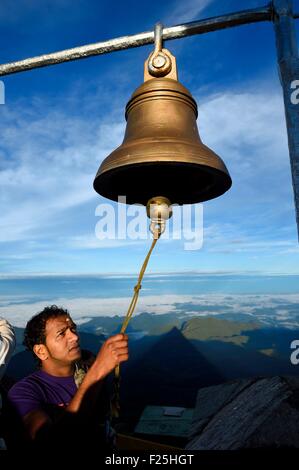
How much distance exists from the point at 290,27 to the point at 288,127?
631 mm

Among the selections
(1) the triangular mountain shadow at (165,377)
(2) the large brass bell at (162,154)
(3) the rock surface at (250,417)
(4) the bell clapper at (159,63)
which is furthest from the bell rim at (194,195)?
(1) the triangular mountain shadow at (165,377)

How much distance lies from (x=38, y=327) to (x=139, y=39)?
2192 millimetres

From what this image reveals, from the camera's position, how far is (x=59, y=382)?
248 cm

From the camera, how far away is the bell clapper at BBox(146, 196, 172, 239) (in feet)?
5.66

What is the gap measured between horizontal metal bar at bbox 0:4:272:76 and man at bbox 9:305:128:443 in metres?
1.83

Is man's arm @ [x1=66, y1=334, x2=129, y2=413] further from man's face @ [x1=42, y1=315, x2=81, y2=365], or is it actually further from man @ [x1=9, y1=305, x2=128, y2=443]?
man's face @ [x1=42, y1=315, x2=81, y2=365]

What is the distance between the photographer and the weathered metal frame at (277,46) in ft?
5.71

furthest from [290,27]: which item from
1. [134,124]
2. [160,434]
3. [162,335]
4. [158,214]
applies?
[162,335]

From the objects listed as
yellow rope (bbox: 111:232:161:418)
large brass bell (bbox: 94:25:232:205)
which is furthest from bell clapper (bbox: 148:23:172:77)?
yellow rope (bbox: 111:232:161:418)

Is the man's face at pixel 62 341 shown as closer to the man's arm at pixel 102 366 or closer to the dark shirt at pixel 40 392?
the dark shirt at pixel 40 392

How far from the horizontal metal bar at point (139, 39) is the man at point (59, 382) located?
6.00 feet

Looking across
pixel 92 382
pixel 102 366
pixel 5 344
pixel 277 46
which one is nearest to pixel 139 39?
pixel 277 46

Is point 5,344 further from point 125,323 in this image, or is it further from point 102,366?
point 125,323
